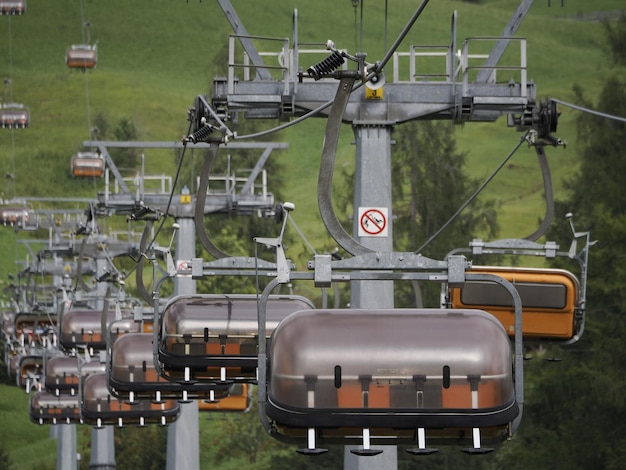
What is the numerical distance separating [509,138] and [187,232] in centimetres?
9020

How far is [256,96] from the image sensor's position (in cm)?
1783

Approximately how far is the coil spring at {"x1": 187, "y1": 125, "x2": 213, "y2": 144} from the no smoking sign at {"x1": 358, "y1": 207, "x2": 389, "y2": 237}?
66.5 inches

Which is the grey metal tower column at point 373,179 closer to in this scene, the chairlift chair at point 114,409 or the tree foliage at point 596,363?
the chairlift chair at point 114,409

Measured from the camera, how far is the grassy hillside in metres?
118

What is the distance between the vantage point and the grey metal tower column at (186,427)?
1483 inches

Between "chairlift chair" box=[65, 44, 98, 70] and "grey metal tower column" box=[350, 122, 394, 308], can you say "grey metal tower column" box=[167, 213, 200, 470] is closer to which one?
"grey metal tower column" box=[350, 122, 394, 308]

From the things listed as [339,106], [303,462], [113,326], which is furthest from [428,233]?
[339,106]

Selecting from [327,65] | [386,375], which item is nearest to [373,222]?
[327,65]

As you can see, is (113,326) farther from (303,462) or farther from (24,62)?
(24,62)

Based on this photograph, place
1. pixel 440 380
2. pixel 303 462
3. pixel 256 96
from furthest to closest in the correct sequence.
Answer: pixel 303 462, pixel 256 96, pixel 440 380

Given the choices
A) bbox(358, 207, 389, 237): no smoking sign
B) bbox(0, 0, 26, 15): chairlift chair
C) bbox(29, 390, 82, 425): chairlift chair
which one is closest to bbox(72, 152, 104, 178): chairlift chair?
bbox(0, 0, 26, 15): chairlift chair

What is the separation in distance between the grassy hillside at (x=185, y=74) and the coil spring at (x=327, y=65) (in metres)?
92.7

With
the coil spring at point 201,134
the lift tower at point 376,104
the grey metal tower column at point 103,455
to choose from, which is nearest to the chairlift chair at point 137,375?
the lift tower at point 376,104

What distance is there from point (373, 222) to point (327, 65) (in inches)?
235
